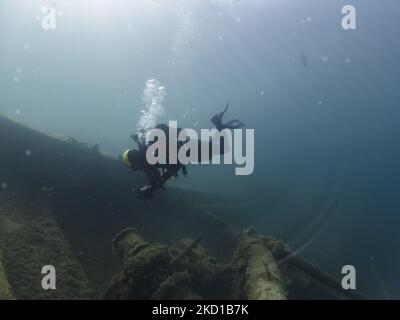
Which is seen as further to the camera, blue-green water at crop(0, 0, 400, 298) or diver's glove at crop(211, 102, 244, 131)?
blue-green water at crop(0, 0, 400, 298)

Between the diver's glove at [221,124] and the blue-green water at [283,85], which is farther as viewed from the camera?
the blue-green water at [283,85]

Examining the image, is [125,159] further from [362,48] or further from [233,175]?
[362,48]

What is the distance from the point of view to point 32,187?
257 inches

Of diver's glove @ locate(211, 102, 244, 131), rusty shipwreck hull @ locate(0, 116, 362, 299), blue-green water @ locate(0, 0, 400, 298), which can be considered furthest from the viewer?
blue-green water @ locate(0, 0, 400, 298)

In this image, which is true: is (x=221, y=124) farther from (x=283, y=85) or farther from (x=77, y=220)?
(x=283, y=85)

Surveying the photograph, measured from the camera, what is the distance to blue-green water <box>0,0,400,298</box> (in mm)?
19734

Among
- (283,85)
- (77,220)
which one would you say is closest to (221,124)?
(77,220)

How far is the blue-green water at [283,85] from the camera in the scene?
19.7m

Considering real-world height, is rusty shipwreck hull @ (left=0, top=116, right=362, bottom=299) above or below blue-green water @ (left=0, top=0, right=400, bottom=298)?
below

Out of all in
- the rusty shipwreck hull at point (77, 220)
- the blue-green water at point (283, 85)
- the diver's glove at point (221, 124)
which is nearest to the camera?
the rusty shipwreck hull at point (77, 220)

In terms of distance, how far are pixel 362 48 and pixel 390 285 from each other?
45.4 m

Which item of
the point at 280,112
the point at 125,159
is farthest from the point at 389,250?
the point at 280,112

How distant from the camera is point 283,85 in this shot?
286ft
